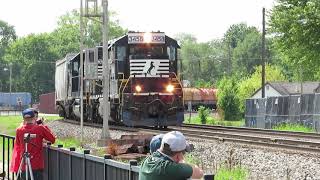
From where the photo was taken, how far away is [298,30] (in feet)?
144

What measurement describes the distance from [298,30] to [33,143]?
3575 cm

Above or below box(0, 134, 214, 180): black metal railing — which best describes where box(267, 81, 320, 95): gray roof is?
above

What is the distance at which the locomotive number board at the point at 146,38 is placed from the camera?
1149 inches

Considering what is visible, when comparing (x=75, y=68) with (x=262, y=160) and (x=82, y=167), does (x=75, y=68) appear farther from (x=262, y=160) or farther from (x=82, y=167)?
(x=82, y=167)

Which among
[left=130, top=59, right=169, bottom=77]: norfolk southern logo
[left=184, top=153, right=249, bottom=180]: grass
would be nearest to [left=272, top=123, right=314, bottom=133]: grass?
Answer: [left=130, top=59, right=169, bottom=77]: norfolk southern logo

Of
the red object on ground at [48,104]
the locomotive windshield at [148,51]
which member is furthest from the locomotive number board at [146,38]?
the red object on ground at [48,104]

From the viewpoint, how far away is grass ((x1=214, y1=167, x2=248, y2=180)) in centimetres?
1219

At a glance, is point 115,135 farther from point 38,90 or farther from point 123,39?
point 38,90

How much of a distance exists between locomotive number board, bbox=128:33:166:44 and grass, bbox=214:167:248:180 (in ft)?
50.5

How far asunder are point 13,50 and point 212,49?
5741cm

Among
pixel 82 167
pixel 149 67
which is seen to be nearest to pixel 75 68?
pixel 149 67

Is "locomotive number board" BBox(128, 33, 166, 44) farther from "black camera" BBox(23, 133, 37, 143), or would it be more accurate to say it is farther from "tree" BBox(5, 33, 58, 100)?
"tree" BBox(5, 33, 58, 100)

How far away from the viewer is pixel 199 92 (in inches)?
3167

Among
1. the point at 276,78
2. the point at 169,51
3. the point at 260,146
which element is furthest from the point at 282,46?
the point at 276,78
